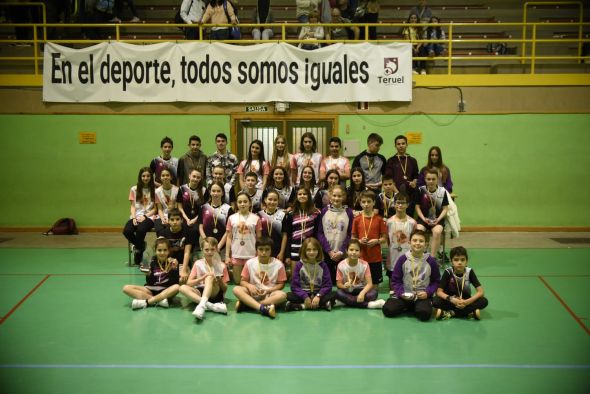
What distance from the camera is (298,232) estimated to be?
9484mm

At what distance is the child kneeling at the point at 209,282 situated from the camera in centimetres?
841

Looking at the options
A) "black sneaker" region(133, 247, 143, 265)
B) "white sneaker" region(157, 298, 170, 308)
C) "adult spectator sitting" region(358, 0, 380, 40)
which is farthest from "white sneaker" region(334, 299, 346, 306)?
"adult spectator sitting" region(358, 0, 380, 40)

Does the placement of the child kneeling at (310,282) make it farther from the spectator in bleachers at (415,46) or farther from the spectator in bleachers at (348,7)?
the spectator in bleachers at (348,7)

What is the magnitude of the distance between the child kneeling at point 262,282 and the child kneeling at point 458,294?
77.0 inches

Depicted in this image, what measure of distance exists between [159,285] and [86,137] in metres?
5.75

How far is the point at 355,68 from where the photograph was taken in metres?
12.9

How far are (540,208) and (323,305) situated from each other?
6.88m

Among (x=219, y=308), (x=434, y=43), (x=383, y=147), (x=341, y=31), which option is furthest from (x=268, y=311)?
(x=341, y=31)

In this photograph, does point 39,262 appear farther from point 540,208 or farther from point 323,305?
point 540,208

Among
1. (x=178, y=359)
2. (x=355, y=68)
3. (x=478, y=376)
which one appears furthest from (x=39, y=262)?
(x=478, y=376)

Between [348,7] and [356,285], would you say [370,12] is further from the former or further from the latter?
[356,285]

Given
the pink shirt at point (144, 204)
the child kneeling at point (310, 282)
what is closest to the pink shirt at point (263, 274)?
the child kneeling at point (310, 282)

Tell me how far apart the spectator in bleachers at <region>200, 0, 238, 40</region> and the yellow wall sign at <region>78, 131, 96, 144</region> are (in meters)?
3.07

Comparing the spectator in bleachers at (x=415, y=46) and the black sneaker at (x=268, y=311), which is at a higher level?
the spectator in bleachers at (x=415, y=46)
